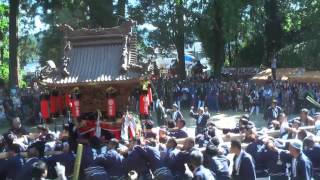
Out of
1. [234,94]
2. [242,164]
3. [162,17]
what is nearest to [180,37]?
[162,17]

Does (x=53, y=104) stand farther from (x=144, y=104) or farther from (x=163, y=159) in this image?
(x=163, y=159)

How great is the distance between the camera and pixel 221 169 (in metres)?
10.4

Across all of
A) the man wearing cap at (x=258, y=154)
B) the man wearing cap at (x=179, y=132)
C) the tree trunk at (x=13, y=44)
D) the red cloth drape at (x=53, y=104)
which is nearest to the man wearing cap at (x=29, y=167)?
the red cloth drape at (x=53, y=104)

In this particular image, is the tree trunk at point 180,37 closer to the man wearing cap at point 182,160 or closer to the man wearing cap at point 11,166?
the man wearing cap at point 182,160

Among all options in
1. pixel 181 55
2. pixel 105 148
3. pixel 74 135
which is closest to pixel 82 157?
pixel 105 148

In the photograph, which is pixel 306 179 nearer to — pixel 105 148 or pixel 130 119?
pixel 105 148

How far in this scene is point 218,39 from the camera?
39688mm

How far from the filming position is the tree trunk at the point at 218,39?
36625 millimetres

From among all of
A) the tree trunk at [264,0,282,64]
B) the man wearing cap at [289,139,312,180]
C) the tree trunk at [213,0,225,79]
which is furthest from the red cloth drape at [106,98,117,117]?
the tree trunk at [264,0,282,64]

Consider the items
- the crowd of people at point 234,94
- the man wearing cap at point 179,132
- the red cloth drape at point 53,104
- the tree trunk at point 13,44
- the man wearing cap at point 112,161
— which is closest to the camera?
the man wearing cap at point 112,161

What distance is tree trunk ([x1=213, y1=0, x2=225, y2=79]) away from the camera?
36625 millimetres

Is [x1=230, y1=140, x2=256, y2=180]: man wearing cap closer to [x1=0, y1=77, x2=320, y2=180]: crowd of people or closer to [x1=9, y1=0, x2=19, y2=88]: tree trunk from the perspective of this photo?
[x1=0, y1=77, x2=320, y2=180]: crowd of people

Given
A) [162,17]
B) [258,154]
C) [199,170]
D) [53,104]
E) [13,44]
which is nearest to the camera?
[199,170]

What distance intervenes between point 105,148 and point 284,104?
1713cm
